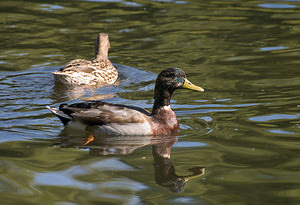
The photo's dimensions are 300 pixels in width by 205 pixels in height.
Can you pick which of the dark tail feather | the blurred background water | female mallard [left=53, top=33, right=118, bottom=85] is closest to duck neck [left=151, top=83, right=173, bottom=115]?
the blurred background water

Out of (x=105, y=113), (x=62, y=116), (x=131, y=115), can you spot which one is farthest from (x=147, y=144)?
(x=62, y=116)

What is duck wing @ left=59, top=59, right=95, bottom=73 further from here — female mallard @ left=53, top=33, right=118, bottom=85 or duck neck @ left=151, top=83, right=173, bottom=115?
duck neck @ left=151, top=83, right=173, bottom=115

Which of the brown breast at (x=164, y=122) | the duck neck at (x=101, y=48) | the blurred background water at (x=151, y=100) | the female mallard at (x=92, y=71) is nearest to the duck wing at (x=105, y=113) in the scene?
the brown breast at (x=164, y=122)

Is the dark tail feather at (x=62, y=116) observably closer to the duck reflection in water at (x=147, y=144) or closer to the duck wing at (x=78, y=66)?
the duck reflection in water at (x=147, y=144)

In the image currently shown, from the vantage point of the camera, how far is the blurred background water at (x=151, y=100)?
7.07 m

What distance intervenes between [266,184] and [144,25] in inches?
416

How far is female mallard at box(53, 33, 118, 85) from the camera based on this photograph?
12508mm

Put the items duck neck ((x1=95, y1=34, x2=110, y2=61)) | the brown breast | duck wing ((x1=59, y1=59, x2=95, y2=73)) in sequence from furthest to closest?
duck neck ((x1=95, y1=34, x2=110, y2=61)), duck wing ((x1=59, y1=59, x2=95, y2=73)), the brown breast

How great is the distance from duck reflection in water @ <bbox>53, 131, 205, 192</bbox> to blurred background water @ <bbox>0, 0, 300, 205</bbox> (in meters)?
0.01

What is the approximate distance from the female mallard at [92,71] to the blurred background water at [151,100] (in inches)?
11.6

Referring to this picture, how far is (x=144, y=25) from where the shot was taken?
671 inches

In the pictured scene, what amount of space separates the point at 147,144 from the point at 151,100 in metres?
2.49

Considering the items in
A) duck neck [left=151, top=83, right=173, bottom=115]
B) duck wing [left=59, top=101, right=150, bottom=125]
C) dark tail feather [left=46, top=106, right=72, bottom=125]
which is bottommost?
dark tail feather [left=46, top=106, right=72, bottom=125]

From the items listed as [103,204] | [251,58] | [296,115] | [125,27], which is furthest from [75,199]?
[125,27]
